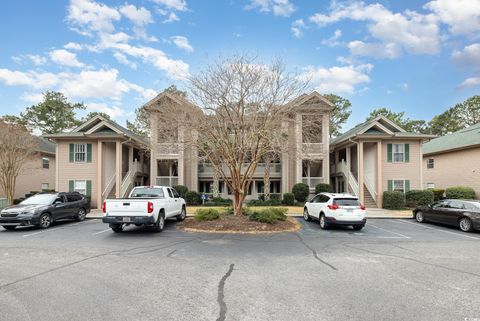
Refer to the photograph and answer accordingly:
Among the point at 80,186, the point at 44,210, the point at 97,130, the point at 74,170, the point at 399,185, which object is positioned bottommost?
the point at 44,210

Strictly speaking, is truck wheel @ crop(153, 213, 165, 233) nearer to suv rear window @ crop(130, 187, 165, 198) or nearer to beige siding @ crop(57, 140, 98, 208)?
suv rear window @ crop(130, 187, 165, 198)

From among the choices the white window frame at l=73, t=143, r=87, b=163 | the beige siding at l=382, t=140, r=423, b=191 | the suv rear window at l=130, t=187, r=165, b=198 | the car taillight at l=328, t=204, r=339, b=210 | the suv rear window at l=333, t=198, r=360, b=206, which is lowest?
the car taillight at l=328, t=204, r=339, b=210

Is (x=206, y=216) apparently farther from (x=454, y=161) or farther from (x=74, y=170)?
(x=454, y=161)

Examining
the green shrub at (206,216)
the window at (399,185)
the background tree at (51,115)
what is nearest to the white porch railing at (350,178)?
the window at (399,185)

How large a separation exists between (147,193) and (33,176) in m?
21.6

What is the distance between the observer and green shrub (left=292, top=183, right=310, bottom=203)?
76.3ft

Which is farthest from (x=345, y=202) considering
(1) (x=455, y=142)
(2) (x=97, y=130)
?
(1) (x=455, y=142)

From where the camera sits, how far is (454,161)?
89.1 feet

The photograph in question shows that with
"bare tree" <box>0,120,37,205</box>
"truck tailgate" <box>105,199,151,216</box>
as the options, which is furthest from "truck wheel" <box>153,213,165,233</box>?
"bare tree" <box>0,120,37,205</box>

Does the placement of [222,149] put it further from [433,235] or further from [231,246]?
[433,235]

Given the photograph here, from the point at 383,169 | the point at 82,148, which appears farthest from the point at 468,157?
the point at 82,148

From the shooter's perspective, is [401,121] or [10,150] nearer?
[10,150]

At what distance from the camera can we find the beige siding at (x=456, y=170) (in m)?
24.7

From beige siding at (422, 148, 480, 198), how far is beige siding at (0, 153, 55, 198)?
124 feet
